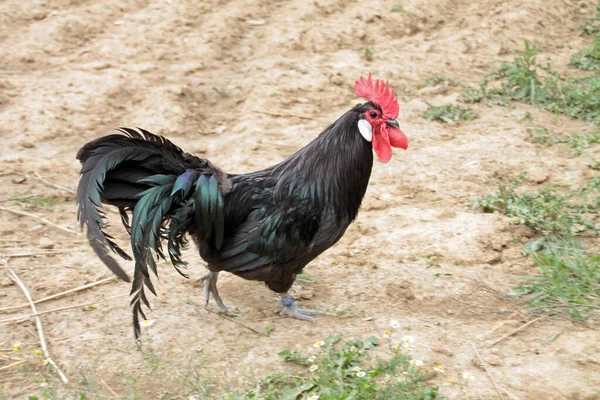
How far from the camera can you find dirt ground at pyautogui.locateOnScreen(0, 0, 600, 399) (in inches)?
142

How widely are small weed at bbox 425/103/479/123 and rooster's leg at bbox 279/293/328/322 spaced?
3256 millimetres

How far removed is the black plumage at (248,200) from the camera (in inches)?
137

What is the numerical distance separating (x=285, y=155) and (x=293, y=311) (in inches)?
89.2

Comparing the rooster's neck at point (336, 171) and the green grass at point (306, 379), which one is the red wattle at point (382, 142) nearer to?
the rooster's neck at point (336, 171)

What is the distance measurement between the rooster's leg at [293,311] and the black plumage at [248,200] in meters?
0.09

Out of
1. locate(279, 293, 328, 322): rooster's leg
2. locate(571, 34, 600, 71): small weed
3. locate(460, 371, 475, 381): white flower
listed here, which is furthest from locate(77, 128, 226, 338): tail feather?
locate(571, 34, 600, 71): small weed

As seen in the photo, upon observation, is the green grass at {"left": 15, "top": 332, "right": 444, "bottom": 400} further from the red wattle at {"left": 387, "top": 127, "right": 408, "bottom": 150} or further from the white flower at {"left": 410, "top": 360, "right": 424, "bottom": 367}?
the red wattle at {"left": 387, "top": 127, "right": 408, "bottom": 150}

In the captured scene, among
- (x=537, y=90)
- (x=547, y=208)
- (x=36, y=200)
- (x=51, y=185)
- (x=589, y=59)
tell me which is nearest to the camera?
(x=547, y=208)

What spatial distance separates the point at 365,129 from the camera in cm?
384

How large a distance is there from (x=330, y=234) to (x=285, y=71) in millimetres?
3863

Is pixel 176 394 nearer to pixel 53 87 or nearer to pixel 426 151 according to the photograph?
pixel 426 151

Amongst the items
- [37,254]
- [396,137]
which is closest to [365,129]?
[396,137]

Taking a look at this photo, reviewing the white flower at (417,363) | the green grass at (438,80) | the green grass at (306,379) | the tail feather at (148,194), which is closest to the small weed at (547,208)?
the green grass at (306,379)

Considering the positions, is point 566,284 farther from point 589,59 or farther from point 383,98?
point 589,59
